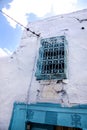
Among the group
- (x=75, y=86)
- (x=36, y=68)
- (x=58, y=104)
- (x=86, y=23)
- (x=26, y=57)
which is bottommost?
(x=58, y=104)

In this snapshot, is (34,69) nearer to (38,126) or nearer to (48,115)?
(48,115)

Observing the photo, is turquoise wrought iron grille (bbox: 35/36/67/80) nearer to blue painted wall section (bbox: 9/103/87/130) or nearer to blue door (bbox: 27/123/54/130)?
blue painted wall section (bbox: 9/103/87/130)

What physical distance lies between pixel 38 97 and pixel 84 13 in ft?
10.3

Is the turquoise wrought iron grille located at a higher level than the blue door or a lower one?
higher

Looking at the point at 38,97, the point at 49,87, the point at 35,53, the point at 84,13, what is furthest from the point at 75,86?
the point at 84,13

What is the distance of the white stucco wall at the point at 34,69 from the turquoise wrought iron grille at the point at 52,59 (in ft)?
0.54

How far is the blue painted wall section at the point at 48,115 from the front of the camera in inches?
192

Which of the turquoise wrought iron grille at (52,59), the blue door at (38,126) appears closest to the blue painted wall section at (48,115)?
the blue door at (38,126)

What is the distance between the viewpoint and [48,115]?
5.29m

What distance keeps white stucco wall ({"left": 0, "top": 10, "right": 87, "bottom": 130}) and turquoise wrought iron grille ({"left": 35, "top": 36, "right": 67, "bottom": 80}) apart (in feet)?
0.54

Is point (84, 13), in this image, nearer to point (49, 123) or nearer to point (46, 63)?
point (46, 63)

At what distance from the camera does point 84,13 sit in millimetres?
6242

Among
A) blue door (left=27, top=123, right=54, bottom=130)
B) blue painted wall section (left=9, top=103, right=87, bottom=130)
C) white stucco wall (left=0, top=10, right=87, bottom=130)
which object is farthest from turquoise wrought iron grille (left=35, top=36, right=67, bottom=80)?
blue door (left=27, top=123, right=54, bottom=130)

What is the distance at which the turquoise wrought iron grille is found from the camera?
5680 mm
